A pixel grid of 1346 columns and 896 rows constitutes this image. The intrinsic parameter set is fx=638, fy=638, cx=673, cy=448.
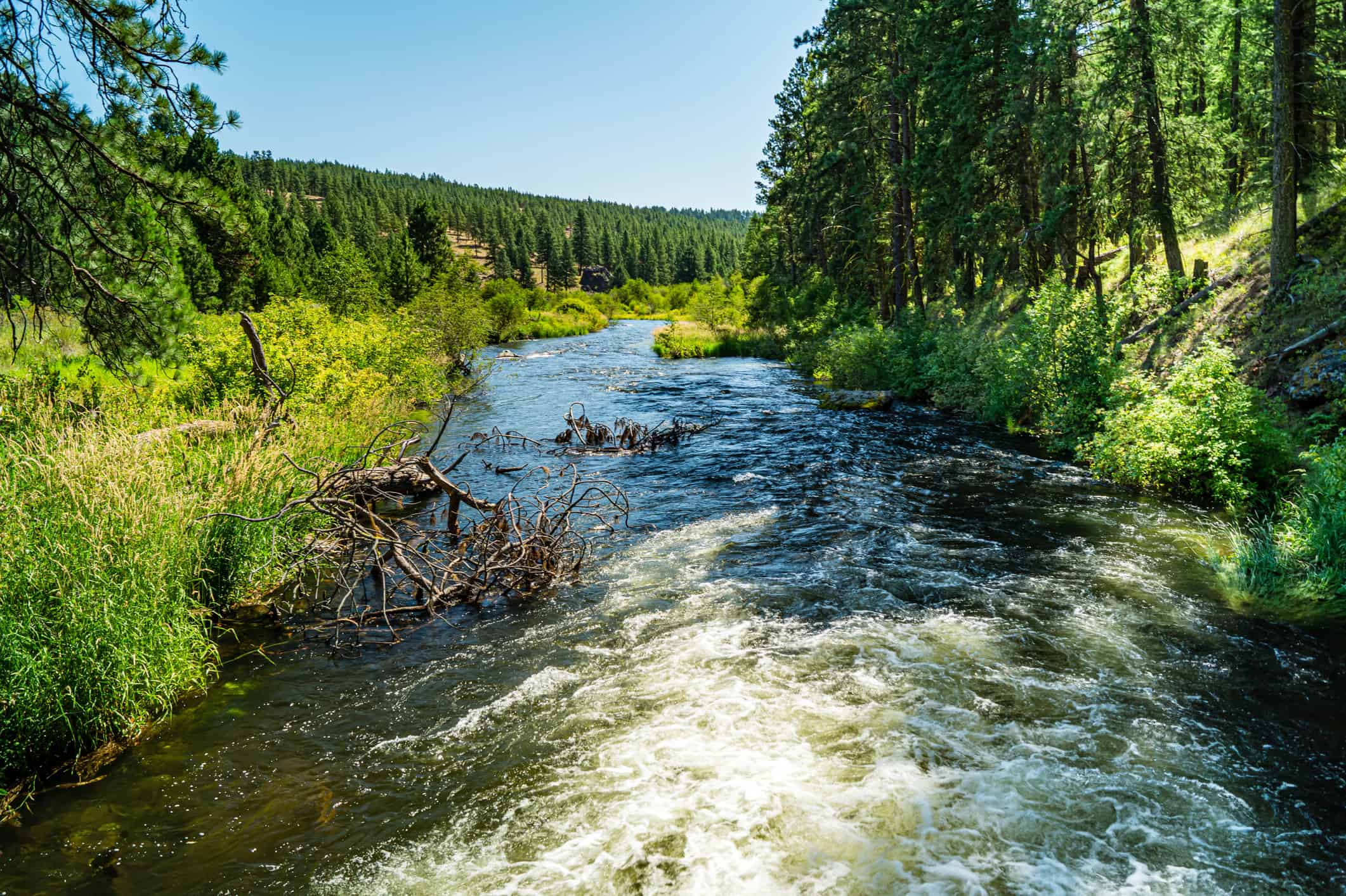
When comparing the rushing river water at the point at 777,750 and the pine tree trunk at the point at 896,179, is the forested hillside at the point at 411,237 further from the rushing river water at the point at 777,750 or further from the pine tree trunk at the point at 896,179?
the rushing river water at the point at 777,750

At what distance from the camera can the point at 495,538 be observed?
9.12 m

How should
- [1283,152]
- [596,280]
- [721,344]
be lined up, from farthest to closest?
[596,280] → [721,344] → [1283,152]

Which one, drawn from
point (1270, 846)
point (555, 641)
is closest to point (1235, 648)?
point (1270, 846)

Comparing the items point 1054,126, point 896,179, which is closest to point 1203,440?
point 1054,126

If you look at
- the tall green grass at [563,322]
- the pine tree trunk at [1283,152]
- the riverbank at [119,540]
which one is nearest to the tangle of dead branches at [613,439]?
the riverbank at [119,540]

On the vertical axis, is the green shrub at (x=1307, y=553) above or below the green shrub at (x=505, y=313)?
below

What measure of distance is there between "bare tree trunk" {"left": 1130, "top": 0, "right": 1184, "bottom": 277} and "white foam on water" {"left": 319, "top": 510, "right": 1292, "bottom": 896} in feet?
46.7

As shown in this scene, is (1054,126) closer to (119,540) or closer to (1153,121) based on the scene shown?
(1153,121)

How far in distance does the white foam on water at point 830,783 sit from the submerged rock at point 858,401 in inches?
604

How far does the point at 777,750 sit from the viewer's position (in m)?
5.63

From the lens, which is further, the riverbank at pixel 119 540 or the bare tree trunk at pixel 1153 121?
the bare tree trunk at pixel 1153 121

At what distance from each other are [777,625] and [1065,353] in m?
11.8

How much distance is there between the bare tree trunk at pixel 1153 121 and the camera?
16141mm

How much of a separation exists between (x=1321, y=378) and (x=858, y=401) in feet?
41.7
